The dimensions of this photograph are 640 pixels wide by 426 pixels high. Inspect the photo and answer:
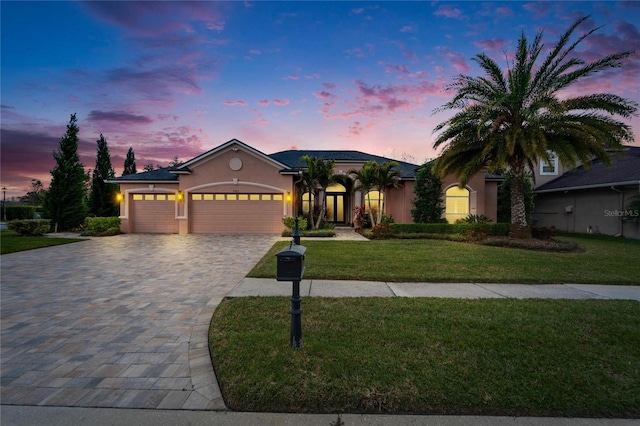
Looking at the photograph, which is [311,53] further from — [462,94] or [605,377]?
[605,377]

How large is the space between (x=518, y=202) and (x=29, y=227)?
2454 centimetres

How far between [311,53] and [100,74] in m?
9.40

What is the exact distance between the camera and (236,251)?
10.4 metres

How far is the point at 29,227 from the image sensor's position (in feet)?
49.4

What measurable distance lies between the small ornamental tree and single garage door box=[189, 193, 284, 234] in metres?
7.95

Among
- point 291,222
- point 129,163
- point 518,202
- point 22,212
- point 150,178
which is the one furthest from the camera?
point 129,163

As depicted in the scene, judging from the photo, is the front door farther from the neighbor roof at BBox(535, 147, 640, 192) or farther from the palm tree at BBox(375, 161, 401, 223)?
the neighbor roof at BBox(535, 147, 640, 192)

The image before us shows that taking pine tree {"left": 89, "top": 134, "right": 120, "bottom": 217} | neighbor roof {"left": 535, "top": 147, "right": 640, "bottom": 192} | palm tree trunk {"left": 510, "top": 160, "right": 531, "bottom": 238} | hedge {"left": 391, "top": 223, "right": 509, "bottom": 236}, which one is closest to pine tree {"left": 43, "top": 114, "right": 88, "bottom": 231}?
pine tree {"left": 89, "top": 134, "right": 120, "bottom": 217}

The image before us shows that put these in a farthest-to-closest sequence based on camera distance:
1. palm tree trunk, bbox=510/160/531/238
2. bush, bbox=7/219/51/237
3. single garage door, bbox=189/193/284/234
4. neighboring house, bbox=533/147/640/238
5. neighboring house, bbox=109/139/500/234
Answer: single garage door, bbox=189/193/284/234, neighboring house, bbox=109/139/500/234, bush, bbox=7/219/51/237, neighboring house, bbox=533/147/640/238, palm tree trunk, bbox=510/160/531/238

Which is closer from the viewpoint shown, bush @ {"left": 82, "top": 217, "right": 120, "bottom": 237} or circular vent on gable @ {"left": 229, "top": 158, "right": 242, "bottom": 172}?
bush @ {"left": 82, "top": 217, "right": 120, "bottom": 237}

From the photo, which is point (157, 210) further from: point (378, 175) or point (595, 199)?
point (595, 199)

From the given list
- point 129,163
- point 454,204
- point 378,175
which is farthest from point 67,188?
point 454,204

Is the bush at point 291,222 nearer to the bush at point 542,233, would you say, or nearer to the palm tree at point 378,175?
the palm tree at point 378,175

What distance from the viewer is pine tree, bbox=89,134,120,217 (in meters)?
21.0
